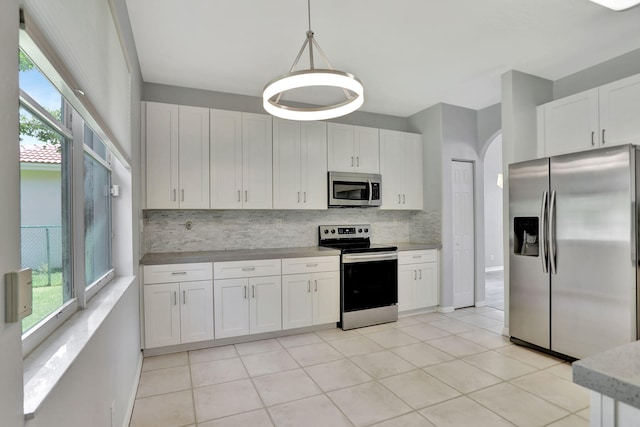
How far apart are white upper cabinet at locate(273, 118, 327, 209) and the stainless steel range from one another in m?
0.75

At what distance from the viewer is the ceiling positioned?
2457 millimetres

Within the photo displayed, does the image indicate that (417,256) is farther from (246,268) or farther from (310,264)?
(246,268)

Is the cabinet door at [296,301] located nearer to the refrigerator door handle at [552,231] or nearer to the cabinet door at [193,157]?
the cabinet door at [193,157]

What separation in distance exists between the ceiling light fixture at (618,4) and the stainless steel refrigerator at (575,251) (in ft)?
3.25

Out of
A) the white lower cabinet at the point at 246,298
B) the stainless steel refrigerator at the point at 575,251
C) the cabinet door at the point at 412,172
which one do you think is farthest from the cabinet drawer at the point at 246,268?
the stainless steel refrigerator at the point at 575,251

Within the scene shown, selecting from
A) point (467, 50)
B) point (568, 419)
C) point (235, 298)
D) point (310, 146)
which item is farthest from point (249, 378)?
point (467, 50)

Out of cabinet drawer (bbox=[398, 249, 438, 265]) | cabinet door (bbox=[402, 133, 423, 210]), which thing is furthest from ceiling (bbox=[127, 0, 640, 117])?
cabinet drawer (bbox=[398, 249, 438, 265])

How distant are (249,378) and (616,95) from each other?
4.03 meters

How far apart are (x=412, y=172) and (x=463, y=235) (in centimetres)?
116

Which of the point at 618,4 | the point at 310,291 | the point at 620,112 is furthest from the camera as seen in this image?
the point at 310,291

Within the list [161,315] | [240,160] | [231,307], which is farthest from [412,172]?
[161,315]

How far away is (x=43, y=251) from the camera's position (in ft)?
4.25

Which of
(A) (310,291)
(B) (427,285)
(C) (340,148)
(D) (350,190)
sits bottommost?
(B) (427,285)

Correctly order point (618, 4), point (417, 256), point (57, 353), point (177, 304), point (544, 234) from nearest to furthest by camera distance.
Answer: point (57, 353), point (618, 4), point (544, 234), point (177, 304), point (417, 256)
